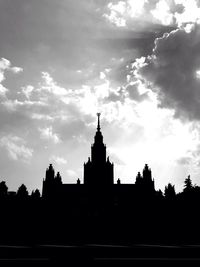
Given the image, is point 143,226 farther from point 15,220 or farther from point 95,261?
point 95,261

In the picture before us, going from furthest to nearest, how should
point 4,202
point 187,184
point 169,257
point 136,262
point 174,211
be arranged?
point 187,184 → point 4,202 → point 174,211 → point 169,257 → point 136,262

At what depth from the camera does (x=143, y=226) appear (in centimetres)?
3631

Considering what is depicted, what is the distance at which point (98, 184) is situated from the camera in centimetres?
9794

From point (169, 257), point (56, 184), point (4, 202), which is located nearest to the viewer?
point (169, 257)

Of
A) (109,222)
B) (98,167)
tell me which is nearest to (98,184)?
(98,167)

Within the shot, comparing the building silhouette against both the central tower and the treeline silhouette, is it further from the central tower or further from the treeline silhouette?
the treeline silhouette

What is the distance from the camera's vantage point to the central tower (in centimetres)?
9806

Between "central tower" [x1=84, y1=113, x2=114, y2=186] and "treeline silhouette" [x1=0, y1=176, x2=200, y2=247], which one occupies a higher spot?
"central tower" [x1=84, y1=113, x2=114, y2=186]

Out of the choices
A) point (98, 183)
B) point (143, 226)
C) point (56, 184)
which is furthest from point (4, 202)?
point (98, 183)

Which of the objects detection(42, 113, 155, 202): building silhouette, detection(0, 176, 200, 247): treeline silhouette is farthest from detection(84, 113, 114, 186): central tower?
detection(0, 176, 200, 247): treeline silhouette

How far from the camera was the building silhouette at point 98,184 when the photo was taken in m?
88.9

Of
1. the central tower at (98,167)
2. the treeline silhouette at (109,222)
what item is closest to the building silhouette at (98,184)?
the central tower at (98,167)

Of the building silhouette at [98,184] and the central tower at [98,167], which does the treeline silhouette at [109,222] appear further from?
the central tower at [98,167]

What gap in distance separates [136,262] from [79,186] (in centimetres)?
8760
